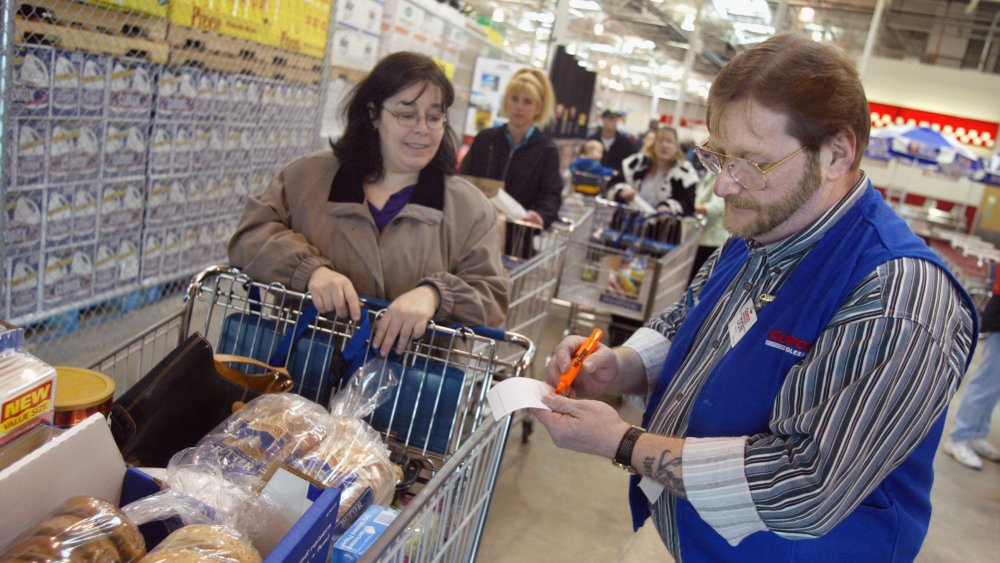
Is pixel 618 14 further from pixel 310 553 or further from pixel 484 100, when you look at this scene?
pixel 310 553

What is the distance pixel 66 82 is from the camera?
12.2ft

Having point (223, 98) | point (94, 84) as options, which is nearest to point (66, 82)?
point (94, 84)

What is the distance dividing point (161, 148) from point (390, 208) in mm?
2755

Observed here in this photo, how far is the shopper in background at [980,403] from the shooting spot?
5.24 metres

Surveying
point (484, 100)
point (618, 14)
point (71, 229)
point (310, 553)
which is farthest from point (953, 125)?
point (310, 553)

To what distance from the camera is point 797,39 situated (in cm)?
148

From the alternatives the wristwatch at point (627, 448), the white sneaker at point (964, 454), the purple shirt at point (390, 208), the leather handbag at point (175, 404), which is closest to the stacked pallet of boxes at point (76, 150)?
the purple shirt at point (390, 208)

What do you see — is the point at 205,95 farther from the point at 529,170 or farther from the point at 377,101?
the point at 377,101

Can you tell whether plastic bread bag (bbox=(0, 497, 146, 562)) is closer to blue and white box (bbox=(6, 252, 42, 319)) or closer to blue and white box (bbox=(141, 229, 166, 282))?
blue and white box (bbox=(6, 252, 42, 319))

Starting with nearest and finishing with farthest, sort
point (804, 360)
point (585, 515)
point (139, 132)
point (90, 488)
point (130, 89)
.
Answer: point (90, 488) < point (804, 360) < point (585, 515) < point (130, 89) < point (139, 132)

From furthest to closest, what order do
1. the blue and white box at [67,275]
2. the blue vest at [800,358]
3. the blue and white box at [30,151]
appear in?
the blue and white box at [67,275] < the blue and white box at [30,151] < the blue vest at [800,358]

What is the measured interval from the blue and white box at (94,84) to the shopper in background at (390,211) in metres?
2.02

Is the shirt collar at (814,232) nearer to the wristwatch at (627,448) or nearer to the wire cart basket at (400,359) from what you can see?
the wristwatch at (627,448)

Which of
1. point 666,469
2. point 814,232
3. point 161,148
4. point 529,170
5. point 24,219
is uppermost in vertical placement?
point 814,232
